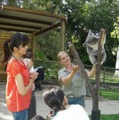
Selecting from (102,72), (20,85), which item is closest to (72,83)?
(20,85)

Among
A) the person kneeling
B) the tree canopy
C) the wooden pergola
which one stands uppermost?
the tree canopy

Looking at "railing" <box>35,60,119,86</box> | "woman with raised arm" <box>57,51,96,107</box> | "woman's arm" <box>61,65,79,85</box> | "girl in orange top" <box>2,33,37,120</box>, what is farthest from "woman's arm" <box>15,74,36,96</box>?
"railing" <box>35,60,119,86</box>

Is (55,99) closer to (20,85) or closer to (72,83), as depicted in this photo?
(20,85)

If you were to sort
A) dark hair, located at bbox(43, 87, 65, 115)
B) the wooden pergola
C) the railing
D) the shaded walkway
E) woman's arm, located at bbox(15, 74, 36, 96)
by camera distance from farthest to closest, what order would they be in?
the railing → the wooden pergola → the shaded walkway → woman's arm, located at bbox(15, 74, 36, 96) → dark hair, located at bbox(43, 87, 65, 115)

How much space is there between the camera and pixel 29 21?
12195 mm

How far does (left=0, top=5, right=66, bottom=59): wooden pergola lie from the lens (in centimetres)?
1039

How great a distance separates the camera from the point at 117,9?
1475 inches

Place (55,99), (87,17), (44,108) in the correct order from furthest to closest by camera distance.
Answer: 1. (87,17)
2. (44,108)
3. (55,99)

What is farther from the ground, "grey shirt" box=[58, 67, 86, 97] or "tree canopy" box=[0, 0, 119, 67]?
"tree canopy" box=[0, 0, 119, 67]

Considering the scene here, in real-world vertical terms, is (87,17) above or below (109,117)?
above

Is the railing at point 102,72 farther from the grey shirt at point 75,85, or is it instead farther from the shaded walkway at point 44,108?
the grey shirt at point 75,85

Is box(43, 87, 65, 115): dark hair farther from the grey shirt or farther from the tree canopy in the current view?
the tree canopy

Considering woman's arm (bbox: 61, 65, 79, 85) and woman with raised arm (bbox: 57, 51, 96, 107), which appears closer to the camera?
woman's arm (bbox: 61, 65, 79, 85)

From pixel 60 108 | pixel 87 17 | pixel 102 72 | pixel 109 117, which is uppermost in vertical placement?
pixel 87 17
